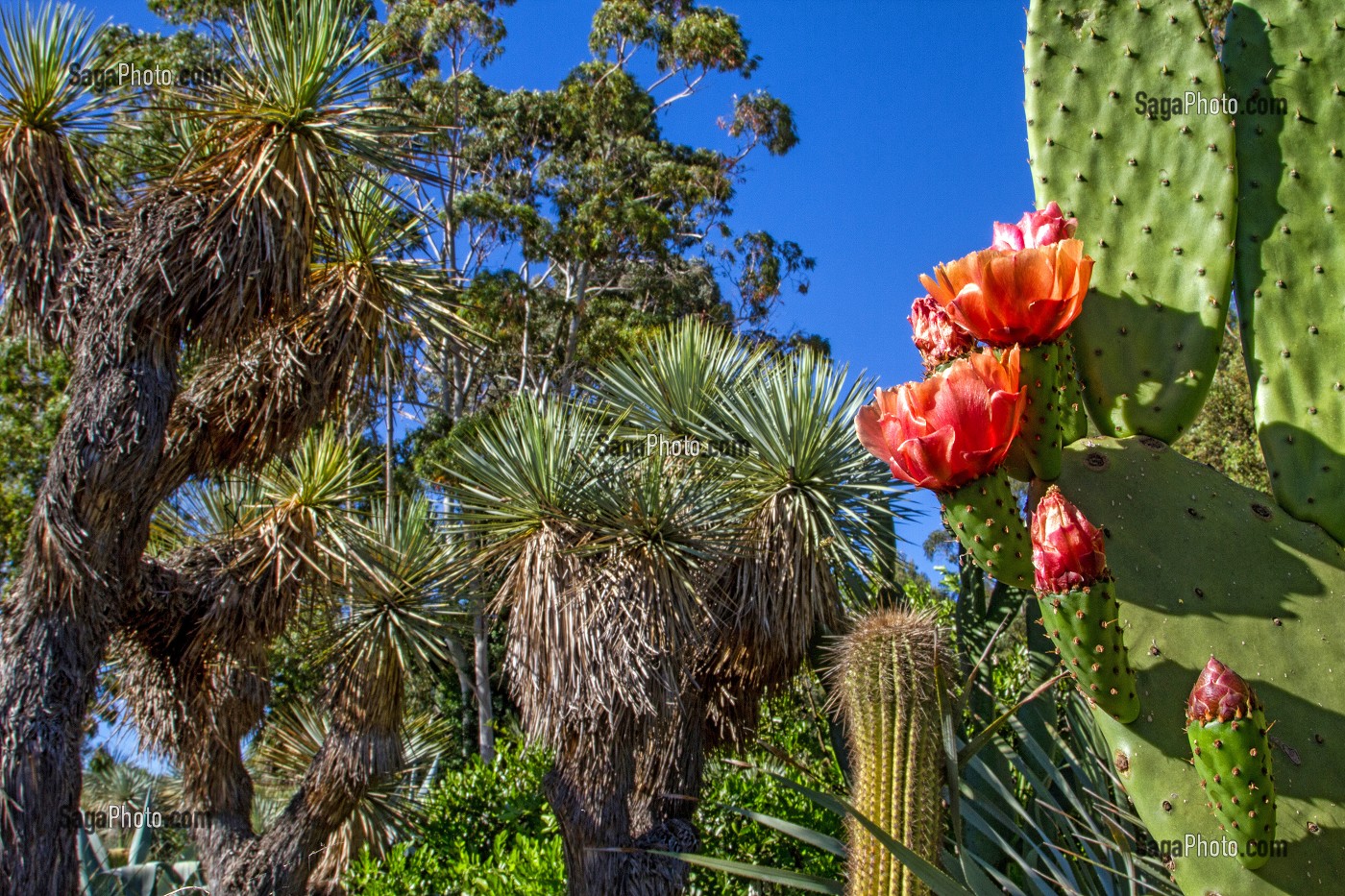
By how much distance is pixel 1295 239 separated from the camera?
239 cm

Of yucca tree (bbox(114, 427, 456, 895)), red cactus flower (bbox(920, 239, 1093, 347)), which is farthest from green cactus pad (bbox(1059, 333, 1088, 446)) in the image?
yucca tree (bbox(114, 427, 456, 895))

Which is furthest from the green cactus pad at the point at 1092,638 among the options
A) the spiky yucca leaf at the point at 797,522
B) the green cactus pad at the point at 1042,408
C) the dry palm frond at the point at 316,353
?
the dry palm frond at the point at 316,353

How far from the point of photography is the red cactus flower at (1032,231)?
6.34 ft

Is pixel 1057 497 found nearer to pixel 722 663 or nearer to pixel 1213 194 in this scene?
pixel 1213 194

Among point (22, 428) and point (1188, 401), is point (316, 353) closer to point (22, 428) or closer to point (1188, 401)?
point (1188, 401)

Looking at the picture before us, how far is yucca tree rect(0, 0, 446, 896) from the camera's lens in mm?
5902

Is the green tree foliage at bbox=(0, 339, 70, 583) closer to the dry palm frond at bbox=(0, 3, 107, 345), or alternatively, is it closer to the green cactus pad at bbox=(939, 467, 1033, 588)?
the dry palm frond at bbox=(0, 3, 107, 345)

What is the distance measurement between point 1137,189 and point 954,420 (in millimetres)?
1166

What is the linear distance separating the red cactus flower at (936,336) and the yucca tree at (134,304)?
5484 mm

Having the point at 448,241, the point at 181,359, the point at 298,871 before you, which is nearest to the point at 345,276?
the point at 181,359

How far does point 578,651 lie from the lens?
23.6 ft

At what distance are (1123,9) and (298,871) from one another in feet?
25.7

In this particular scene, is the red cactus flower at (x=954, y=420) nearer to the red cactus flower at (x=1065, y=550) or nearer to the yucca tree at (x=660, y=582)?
the red cactus flower at (x=1065, y=550)

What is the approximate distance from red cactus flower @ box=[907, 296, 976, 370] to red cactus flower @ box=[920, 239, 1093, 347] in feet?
0.25
